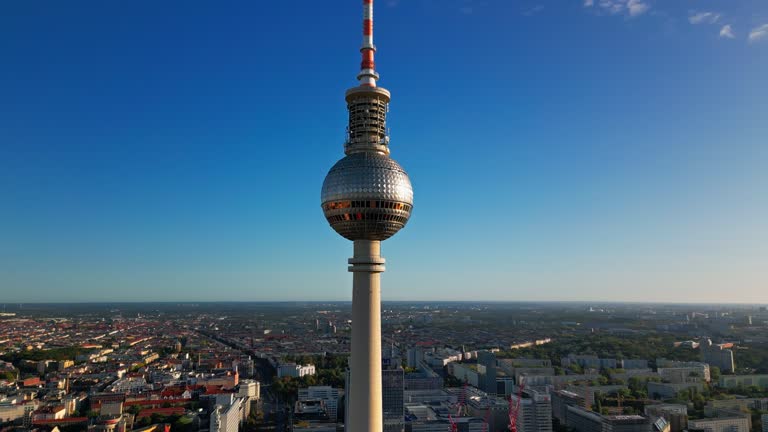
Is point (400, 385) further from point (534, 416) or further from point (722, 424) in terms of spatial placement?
point (722, 424)

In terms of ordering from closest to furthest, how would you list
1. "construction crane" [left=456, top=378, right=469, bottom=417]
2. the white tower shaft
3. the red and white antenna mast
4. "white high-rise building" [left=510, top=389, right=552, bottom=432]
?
the white tower shaft
the red and white antenna mast
"white high-rise building" [left=510, top=389, right=552, bottom=432]
"construction crane" [left=456, top=378, right=469, bottom=417]

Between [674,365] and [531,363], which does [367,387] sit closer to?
[531,363]

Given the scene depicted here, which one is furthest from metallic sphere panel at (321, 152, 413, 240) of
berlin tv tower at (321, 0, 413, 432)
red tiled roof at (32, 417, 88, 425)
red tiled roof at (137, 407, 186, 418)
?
red tiled roof at (32, 417, 88, 425)

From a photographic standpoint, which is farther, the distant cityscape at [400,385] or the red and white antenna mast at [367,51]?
the distant cityscape at [400,385]

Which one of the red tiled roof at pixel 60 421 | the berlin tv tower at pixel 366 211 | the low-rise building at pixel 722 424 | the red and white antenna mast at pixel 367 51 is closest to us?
the berlin tv tower at pixel 366 211

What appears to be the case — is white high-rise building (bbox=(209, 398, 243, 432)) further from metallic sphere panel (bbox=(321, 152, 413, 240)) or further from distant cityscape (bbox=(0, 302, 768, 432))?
metallic sphere panel (bbox=(321, 152, 413, 240))

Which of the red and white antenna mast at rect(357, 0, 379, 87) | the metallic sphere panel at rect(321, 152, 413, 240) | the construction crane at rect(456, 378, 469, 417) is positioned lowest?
the construction crane at rect(456, 378, 469, 417)

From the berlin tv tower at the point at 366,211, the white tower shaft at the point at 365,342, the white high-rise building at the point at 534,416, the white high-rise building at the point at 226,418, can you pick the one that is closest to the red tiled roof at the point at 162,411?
the white high-rise building at the point at 226,418

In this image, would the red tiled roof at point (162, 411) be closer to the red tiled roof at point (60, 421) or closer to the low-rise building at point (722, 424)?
the red tiled roof at point (60, 421)
